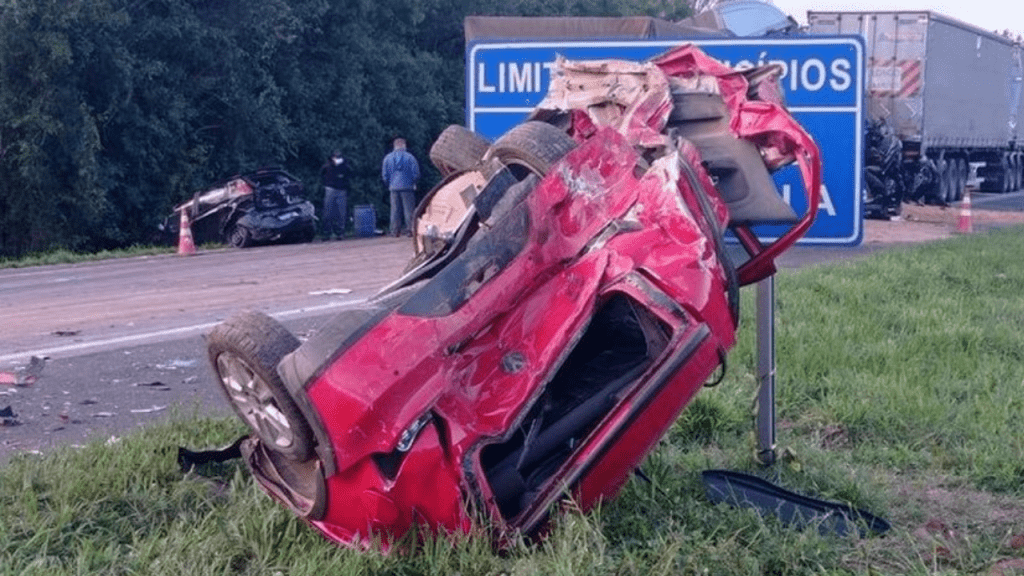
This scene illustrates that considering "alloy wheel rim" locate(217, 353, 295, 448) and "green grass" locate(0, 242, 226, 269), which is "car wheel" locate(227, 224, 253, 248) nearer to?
"green grass" locate(0, 242, 226, 269)

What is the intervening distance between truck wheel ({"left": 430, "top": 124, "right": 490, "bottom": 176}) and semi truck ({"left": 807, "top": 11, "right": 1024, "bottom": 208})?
19.9 metres

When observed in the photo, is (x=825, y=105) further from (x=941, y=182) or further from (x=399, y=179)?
(x=941, y=182)

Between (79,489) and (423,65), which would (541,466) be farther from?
(423,65)

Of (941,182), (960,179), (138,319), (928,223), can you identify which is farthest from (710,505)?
(960,179)

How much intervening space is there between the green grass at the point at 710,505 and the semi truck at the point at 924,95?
18.1 metres

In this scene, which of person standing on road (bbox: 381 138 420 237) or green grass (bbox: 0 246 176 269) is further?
person standing on road (bbox: 381 138 420 237)

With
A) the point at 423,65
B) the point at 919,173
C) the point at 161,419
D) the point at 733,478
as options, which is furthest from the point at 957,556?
the point at 423,65

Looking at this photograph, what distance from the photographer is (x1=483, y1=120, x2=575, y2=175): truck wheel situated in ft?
16.0

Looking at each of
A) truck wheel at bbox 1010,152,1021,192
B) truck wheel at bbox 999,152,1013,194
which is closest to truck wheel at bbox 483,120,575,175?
truck wheel at bbox 999,152,1013,194

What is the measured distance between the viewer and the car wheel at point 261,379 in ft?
14.4

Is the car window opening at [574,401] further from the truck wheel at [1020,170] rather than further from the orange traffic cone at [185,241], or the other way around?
the truck wheel at [1020,170]

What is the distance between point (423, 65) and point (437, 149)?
28517 millimetres

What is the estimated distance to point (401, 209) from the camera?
24625 millimetres

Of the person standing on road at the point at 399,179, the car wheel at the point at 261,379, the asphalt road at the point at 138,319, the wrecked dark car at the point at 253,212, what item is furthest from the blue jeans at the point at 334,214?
the car wheel at the point at 261,379
